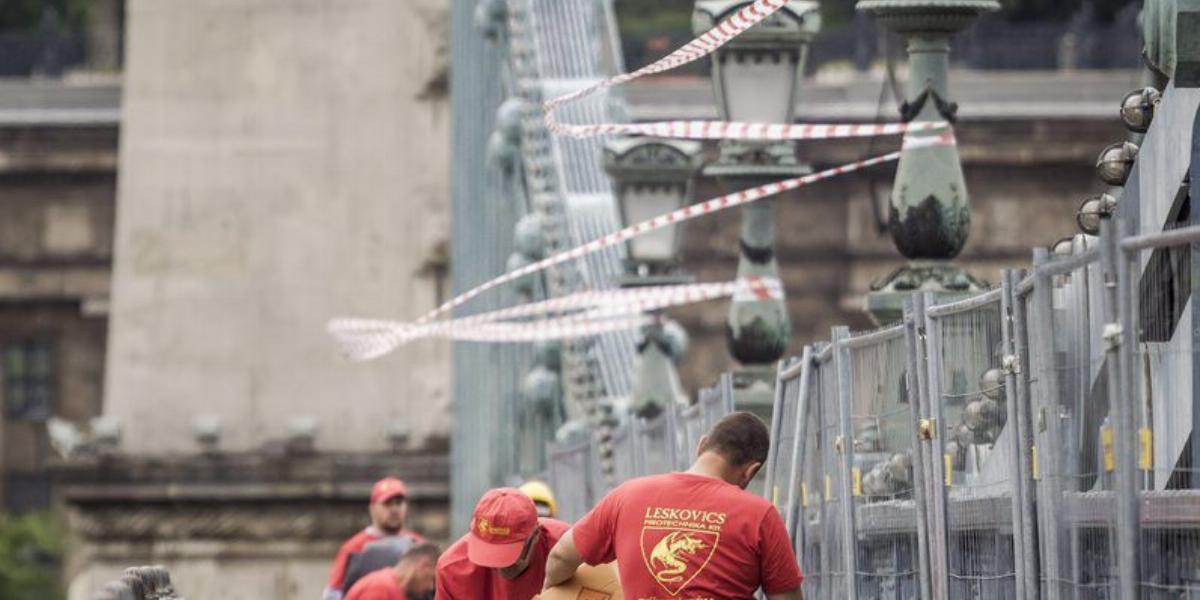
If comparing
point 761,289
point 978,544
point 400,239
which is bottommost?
point 978,544

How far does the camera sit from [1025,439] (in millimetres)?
11383

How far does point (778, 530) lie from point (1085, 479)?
1.07 m

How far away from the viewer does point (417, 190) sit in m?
47.3

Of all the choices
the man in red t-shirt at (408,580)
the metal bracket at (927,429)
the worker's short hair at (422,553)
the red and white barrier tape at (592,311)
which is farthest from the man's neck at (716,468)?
the red and white barrier tape at (592,311)

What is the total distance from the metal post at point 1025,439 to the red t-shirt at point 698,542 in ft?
2.08

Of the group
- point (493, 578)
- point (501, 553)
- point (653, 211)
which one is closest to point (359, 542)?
point (653, 211)

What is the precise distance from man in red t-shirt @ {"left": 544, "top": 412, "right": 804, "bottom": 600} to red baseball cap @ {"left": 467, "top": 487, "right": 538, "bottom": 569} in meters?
0.90

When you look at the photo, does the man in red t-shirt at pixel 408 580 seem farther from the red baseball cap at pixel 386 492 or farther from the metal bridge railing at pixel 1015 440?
the red baseball cap at pixel 386 492

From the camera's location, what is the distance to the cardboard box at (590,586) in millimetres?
12281

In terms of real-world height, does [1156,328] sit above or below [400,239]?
below

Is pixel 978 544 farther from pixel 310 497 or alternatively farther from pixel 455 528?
pixel 310 497

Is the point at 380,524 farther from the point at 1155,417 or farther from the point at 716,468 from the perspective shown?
the point at 1155,417

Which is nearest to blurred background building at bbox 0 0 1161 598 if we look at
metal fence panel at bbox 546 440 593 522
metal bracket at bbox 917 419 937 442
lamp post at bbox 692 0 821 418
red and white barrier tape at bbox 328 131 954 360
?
red and white barrier tape at bbox 328 131 954 360

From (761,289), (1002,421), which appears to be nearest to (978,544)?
(1002,421)
